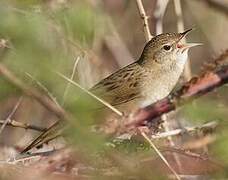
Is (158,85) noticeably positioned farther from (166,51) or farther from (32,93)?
(32,93)

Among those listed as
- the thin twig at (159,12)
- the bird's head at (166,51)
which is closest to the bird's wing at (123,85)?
the bird's head at (166,51)

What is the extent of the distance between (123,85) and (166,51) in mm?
558

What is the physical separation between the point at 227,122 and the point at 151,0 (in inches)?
236

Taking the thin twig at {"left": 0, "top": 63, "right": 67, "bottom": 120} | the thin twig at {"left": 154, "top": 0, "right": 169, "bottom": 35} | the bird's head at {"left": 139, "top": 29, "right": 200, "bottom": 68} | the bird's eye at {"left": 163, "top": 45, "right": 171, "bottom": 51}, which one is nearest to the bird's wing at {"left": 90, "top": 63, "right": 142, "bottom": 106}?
the bird's head at {"left": 139, "top": 29, "right": 200, "bottom": 68}

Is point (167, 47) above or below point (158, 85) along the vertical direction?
above

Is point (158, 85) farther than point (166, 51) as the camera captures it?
No

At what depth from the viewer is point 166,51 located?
15.7 ft

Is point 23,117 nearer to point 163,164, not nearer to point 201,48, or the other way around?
point 201,48

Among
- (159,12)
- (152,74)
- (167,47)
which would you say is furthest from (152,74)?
(159,12)

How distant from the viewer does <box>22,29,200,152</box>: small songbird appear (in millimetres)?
4125

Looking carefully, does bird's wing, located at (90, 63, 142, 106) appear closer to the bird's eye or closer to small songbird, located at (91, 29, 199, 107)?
small songbird, located at (91, 29, 199, 107)

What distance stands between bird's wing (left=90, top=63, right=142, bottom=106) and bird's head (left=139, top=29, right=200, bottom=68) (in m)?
0.15

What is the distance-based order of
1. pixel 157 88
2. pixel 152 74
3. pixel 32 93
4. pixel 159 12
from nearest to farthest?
pixel 32 93, pixel 157 88, pixel 152 74, pixel 159 12

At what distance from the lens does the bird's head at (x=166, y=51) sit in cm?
452
